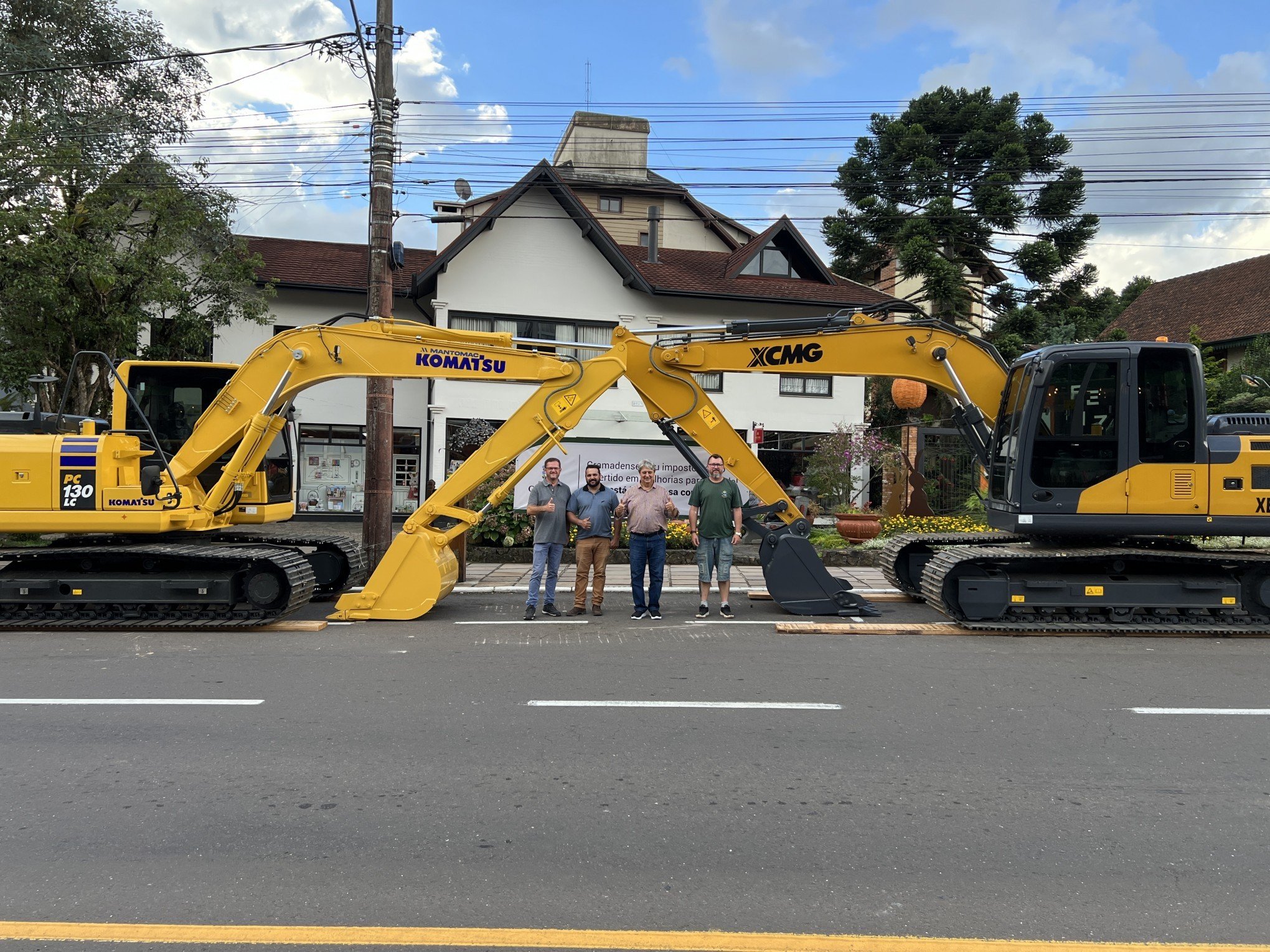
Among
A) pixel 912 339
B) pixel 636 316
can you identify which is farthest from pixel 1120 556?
pixel 636 316

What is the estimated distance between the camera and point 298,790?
4.94m

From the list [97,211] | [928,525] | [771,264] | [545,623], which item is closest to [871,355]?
[545,623]

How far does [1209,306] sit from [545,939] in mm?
35579

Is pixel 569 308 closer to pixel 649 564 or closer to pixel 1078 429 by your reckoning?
pixel 649 564

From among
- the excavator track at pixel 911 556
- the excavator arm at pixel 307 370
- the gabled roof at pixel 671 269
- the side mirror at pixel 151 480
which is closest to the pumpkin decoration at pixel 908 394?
the gabled roof at pixel 671 269

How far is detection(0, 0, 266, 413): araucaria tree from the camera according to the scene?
51.3ft

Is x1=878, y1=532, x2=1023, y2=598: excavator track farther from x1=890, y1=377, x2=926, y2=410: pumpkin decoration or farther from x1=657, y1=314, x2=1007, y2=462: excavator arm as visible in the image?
x1=890, y1=377, x2=926, y2=410: pumpkin decoration

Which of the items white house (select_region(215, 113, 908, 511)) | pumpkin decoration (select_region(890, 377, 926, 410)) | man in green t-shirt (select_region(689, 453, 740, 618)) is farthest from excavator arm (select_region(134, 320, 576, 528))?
pumpkin decoration (select_region(890, 377, 926, 410))

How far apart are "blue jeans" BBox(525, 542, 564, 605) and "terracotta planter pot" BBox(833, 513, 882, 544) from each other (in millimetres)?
8384

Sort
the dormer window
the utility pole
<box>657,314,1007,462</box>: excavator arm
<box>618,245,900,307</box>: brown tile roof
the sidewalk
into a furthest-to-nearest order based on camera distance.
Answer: the dormer window → <box>618,245,900,307</box>: brown tile roof → the sidewalk → the utility pole → <box>657,314,1007,462</box>: excavator arm

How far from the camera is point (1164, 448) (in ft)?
30.6

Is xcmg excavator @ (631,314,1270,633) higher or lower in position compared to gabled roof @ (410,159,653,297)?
lower

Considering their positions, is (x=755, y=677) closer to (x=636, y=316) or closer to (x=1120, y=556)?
(x=1120, y=556)

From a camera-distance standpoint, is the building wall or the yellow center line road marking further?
the building wall
